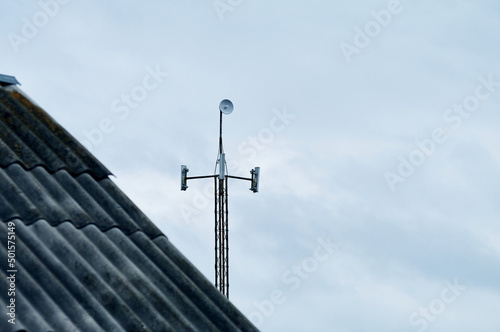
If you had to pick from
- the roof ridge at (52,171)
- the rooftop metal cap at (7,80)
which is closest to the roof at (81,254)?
the roof ridge at (52,171)

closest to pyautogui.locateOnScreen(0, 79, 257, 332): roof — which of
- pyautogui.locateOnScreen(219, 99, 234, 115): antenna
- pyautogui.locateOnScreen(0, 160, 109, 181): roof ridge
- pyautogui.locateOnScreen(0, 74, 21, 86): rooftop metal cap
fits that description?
pyautogui.locateOnScreen(0, 160, 109, 181): roof ridge

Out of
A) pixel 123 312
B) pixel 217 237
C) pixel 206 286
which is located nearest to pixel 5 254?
pixel 123 312

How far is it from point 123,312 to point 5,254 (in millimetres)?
794

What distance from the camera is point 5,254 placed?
5070 mm

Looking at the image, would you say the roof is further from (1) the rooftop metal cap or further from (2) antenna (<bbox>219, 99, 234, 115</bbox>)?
(2) antenna (<bbox>219, 99, 234, 115</bbox>)

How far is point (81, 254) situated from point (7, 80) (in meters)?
2.04

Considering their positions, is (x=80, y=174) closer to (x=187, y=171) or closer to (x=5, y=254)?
(x=5, y=254)

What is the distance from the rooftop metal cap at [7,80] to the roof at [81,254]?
0.38m

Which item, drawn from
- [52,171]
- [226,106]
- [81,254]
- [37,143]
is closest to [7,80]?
[37,143]

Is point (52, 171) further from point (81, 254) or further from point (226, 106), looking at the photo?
point (226, 106)

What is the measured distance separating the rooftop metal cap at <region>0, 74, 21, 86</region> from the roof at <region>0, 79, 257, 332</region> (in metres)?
0.38

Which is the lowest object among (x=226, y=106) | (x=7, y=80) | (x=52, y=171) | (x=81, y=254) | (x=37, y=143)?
(x=81, y=254)

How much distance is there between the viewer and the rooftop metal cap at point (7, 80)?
668 cm

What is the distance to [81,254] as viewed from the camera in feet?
17.5
